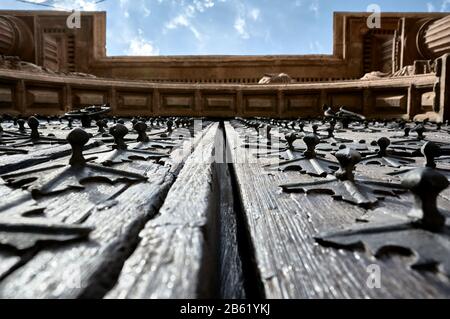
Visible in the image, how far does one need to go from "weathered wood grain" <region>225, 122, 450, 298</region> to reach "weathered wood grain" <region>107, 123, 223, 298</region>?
0.27 feet

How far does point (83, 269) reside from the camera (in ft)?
1.38

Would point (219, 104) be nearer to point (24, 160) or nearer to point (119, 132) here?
point (119, 132)

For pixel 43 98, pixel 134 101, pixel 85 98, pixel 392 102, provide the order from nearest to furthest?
pixel 43 98
pixel 392 102
pixel 85 98
pixel 134 101

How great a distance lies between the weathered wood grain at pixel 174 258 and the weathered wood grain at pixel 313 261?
0.27ft

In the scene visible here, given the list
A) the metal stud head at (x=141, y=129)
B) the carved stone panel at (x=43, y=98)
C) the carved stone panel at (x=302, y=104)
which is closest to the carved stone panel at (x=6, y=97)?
the carved stone panel at (x=43, y=98)

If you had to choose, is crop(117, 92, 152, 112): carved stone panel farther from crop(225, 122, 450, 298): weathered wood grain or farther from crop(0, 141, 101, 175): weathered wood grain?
crop(225, 122, 450, 298): weathered wood grain

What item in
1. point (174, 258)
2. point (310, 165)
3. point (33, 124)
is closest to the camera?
point (174, 258)

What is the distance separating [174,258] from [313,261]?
21 cm

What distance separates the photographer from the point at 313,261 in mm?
481

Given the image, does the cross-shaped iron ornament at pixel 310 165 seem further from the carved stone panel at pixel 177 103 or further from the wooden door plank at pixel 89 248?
the carved stone panel at pixel 177 103

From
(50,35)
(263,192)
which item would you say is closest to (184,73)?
(50,35)

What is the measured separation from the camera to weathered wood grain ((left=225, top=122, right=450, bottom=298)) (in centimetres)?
40

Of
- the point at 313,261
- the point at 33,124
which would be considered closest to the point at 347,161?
the point at 313,261

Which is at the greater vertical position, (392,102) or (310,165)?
(392,102)
